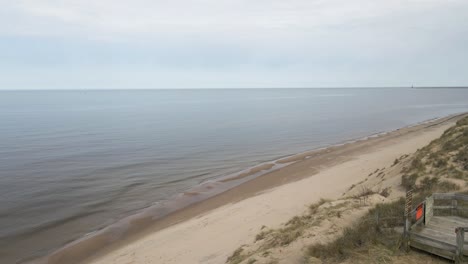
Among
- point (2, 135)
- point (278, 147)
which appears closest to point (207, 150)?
point (278, 147)

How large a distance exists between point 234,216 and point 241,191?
228 inches

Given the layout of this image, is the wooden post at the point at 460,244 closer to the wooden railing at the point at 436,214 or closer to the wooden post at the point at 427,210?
the wooden railing at the point at 436,214

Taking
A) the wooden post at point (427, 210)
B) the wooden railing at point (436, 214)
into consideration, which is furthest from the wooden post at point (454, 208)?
the wooden post at point (427, 210)

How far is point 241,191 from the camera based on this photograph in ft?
66.4

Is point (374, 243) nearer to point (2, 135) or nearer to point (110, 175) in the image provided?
point (110, 175)

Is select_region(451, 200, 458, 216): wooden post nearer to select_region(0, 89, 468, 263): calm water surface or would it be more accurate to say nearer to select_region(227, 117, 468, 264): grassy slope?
select_region(227, 117, 468, 264): grassy slope

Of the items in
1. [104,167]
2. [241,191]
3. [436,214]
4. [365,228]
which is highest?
[436,214]

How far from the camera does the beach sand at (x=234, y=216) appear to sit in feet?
37.9

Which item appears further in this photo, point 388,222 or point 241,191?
point 241,191

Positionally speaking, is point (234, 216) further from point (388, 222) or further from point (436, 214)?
point (436, 214)

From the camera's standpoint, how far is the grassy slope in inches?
287

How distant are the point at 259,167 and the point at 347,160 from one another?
6.91 metres

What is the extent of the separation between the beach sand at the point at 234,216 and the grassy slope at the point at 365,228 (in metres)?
1.23

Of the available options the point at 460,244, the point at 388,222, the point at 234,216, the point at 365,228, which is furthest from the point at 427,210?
the point at 234,216
